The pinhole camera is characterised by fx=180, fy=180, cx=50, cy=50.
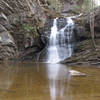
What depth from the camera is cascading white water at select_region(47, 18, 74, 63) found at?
20188mm

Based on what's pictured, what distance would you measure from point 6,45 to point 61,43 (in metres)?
6.46

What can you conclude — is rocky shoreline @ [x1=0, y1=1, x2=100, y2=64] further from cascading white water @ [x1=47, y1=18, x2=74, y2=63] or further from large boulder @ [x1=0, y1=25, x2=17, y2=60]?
cascading white water @ [x1=47, y1=18, x2=74, y2=63]

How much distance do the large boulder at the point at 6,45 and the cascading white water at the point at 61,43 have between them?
4.06 m

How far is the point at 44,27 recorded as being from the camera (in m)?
22.1

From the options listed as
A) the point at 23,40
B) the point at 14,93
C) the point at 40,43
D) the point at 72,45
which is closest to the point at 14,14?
the point at 23,40

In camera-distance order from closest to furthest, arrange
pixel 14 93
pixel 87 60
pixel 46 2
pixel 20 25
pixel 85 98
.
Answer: pixel 85 98 → pixel 14 93 → pixel 87 60 → pixel 20 25 → pixel 46 2

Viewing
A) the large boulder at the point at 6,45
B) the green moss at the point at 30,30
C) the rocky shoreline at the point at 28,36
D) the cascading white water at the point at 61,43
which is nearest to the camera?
the large boulder at the point at 6,45

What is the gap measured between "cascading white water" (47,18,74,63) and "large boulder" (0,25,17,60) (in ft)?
13.3

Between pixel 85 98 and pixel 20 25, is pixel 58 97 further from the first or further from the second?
pixel 20 25

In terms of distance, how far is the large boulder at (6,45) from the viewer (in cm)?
1752

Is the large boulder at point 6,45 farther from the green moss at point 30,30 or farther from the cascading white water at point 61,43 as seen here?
the cascading white water at point 61,43

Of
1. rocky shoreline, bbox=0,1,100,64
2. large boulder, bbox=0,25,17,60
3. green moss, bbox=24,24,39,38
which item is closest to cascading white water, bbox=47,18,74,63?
rocky shoreline, bbox=0,1,100,64

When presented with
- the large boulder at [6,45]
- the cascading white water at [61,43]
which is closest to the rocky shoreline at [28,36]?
the large boulder at [6,45]

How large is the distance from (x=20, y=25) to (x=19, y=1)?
2.98m
